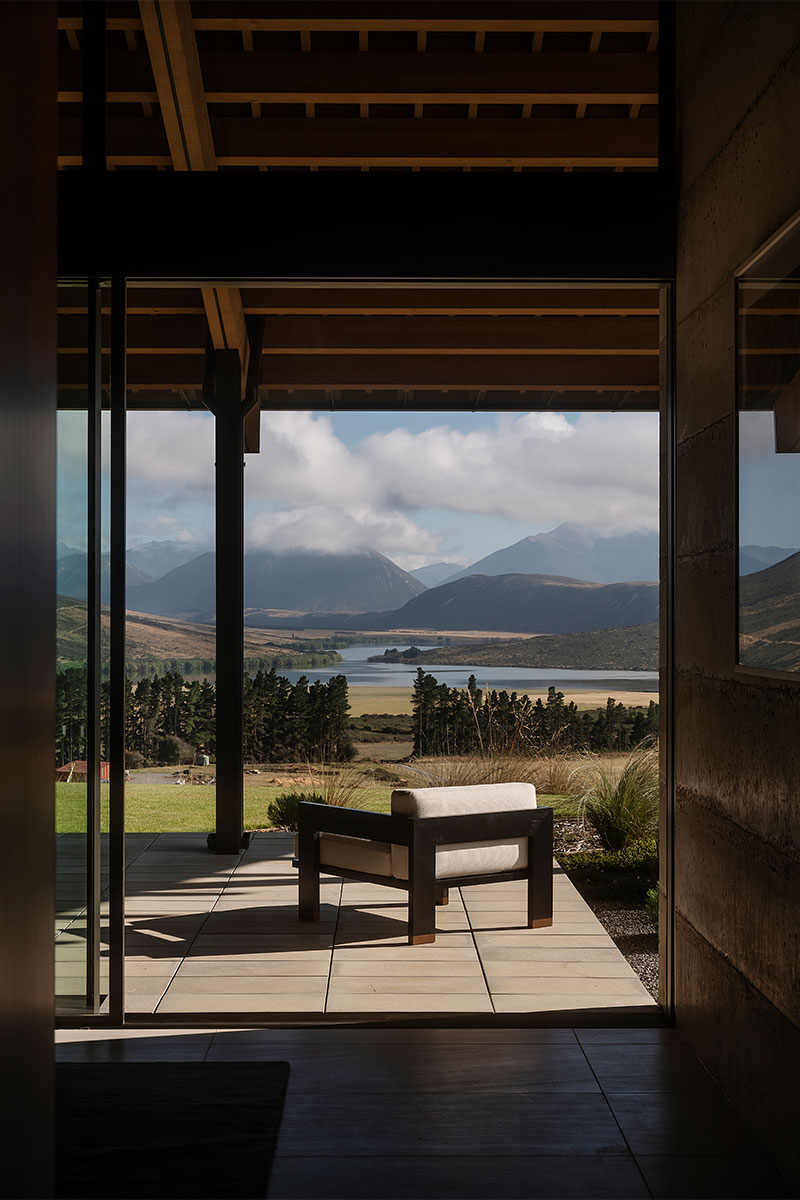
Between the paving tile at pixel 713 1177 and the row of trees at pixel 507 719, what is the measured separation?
22.8 feet

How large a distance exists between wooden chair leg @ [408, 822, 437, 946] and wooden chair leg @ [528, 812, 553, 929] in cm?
49

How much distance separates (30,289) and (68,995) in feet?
9.00

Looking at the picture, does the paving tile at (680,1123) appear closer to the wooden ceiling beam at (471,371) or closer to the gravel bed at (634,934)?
the gravel bed at (634,934)

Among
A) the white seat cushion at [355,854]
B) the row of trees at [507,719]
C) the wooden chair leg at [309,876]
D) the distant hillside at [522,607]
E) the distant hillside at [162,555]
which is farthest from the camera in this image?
the distant hillside at [522,607]

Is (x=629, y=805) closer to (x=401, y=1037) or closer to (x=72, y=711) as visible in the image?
(x=401, y=1037)

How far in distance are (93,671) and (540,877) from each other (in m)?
2.24

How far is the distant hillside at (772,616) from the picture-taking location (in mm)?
2305

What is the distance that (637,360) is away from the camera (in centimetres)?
712

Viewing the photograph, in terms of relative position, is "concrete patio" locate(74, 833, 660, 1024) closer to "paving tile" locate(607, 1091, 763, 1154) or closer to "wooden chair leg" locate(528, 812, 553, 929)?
"wooden chair leg" locate(528, 812, 553, 929)

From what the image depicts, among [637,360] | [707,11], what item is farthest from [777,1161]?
[637,360]

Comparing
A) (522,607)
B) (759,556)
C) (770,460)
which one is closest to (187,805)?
(522,607)

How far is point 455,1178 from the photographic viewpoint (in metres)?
2.42

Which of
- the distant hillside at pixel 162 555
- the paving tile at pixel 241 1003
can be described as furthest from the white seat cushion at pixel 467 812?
the distant hillside at pixel 162 555

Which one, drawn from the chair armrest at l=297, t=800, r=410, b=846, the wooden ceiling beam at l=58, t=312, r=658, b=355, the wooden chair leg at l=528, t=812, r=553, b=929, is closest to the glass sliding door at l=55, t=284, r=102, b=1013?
the chair armrest at l=297, t=800, r=410, b=846
